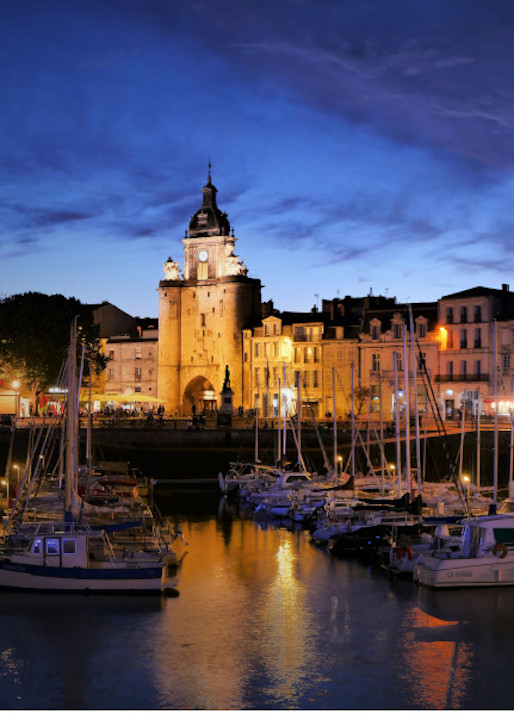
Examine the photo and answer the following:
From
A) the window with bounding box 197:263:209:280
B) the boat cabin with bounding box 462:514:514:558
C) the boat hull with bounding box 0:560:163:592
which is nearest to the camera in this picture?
the boat hull with bounding box 0:560:163:592


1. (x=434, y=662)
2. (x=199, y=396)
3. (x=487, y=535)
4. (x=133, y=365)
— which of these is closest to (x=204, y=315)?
(x=199, y=396)

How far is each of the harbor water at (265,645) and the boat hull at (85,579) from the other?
0.31 m

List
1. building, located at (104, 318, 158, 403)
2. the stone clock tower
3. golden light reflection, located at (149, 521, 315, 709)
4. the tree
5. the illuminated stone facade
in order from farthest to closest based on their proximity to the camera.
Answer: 1. building, located at (104, 318, 158, 403)
2. the stone clock tower
3. the illuminated stone facade
4. the tree
5. golden light reflection, located at (149, 521, 315, 709)

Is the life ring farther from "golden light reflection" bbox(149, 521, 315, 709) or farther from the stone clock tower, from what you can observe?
the stone clock tower

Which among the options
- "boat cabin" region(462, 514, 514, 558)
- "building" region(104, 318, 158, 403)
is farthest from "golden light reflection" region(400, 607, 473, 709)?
"building" region(104, 318, 158, 403)

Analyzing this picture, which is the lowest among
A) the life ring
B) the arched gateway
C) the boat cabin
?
the life ring

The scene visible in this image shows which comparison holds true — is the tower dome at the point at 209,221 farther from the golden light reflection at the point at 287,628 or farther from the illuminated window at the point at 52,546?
the illuminated window at the point at 52,546

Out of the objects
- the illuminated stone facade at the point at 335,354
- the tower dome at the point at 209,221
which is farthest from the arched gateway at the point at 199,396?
the tower dome at the point at 209,221

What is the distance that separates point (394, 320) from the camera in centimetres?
8369

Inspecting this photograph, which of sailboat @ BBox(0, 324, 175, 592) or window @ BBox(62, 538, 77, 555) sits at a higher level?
window @ BBox(62, 538, 77, 555)

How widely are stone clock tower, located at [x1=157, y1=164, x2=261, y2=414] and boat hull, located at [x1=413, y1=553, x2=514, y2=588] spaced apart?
214 ft

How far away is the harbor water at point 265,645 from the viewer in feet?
68.3

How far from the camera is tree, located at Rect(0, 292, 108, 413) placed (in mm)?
77250

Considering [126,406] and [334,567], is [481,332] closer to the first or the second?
[126,406]
